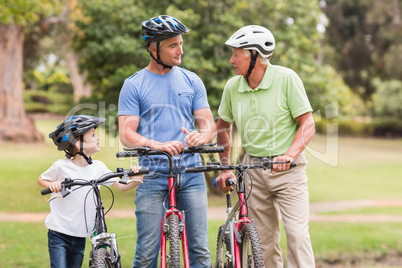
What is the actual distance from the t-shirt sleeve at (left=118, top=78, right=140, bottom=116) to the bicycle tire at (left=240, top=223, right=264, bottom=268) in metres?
1.19

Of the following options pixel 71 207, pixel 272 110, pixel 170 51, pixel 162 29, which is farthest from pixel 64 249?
pixel 272 110

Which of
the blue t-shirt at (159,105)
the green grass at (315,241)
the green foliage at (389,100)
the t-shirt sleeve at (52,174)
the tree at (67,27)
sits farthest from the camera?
the green foliage at (389,100)

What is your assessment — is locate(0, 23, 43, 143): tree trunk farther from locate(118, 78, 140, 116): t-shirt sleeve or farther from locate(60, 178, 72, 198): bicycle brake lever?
locate(60, 178, 72, 198): bicycle brake lever

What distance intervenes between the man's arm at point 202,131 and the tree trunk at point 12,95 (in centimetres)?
2488

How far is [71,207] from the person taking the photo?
13.2ft

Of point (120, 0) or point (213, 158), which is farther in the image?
point (120, 0)

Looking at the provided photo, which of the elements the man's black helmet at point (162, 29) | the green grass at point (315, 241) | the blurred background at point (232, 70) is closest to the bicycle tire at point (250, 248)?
the man's black helmet at point (162, 29)

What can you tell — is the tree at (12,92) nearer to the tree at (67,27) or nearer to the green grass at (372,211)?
the tree at (67,27)

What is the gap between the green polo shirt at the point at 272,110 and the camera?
434 cm

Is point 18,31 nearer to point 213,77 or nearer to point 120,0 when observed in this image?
point 120,0

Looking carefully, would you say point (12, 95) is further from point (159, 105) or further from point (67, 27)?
point (159, 105)

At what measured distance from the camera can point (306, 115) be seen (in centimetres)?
431

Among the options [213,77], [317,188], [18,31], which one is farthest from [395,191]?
[18,31]

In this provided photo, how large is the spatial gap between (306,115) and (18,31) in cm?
2535
